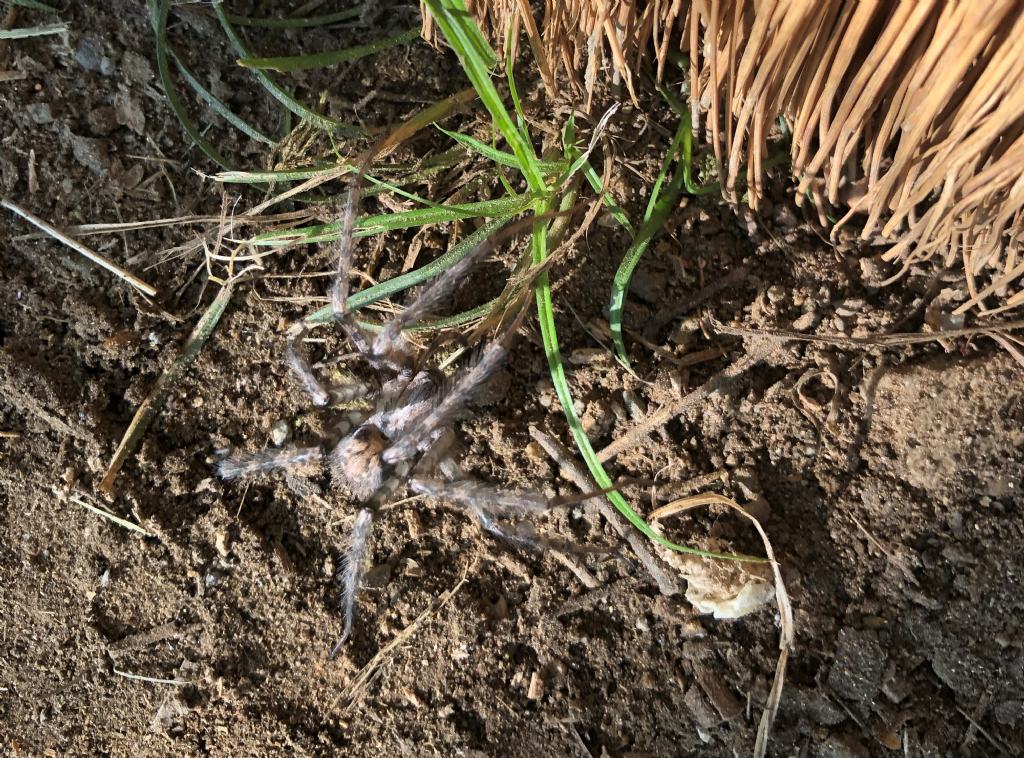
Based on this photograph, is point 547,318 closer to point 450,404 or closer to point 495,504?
point 450,404

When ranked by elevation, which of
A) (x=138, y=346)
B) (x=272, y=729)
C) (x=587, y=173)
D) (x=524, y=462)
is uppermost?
(x=587, y=173)

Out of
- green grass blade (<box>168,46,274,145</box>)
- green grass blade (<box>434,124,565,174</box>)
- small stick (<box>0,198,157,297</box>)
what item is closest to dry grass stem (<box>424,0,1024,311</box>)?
green grass blade (<box>434,124,565,174</box>)

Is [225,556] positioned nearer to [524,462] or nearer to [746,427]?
[524,462]

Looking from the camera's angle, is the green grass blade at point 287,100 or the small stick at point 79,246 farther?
the small stick at point 79,246

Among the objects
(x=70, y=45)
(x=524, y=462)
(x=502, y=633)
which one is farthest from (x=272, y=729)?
(x=70, y=45)

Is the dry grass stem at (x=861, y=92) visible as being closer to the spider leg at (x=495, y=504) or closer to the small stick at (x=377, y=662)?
the spider leg at (x=495, y=504)

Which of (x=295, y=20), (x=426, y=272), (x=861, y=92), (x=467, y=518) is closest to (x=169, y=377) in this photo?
(x=426, y=272)

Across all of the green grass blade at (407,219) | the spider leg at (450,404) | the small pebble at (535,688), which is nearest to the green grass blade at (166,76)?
the green grass blade at (407,219)
